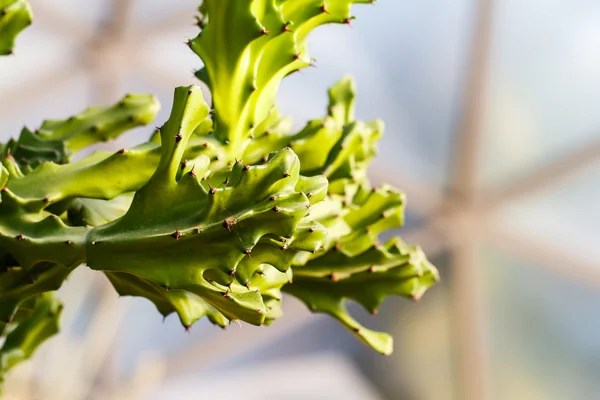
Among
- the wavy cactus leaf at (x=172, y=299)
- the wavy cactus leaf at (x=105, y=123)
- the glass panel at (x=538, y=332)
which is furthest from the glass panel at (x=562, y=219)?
the wavy cactus leaf at (x=172, y=299)

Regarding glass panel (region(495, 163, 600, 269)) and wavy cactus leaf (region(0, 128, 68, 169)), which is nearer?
wavy cactus leaf (region(0, 128, 68, 169))

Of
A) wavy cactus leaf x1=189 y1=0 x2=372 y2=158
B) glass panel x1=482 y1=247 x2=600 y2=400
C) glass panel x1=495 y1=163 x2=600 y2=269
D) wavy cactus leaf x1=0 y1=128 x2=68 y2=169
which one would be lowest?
glass panel x1=482 y1=247 x2=600 y2=400

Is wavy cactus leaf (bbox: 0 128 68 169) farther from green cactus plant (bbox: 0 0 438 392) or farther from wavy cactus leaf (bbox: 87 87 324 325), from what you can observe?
wavy cactus leaf (bbox: 87 87 324 325)

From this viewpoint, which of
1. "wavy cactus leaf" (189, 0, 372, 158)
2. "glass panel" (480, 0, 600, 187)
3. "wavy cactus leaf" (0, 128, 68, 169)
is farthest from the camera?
"glass panel" (480, 0, 600, 187)

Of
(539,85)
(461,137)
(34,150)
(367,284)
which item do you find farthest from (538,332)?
(34,150)

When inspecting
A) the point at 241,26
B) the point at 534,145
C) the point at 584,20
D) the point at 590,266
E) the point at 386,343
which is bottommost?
the point at 590,266

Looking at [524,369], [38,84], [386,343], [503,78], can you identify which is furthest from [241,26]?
[524,369]

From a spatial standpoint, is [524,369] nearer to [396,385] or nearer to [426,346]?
[426,346]

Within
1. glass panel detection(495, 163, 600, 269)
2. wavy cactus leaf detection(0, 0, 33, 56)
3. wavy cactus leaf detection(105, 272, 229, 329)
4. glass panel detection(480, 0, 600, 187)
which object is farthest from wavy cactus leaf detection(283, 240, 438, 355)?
glass panel detection(495, 163, 600, 269)

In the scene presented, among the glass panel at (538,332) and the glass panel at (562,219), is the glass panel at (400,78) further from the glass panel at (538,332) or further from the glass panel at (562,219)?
the glass panel at (538,332)
